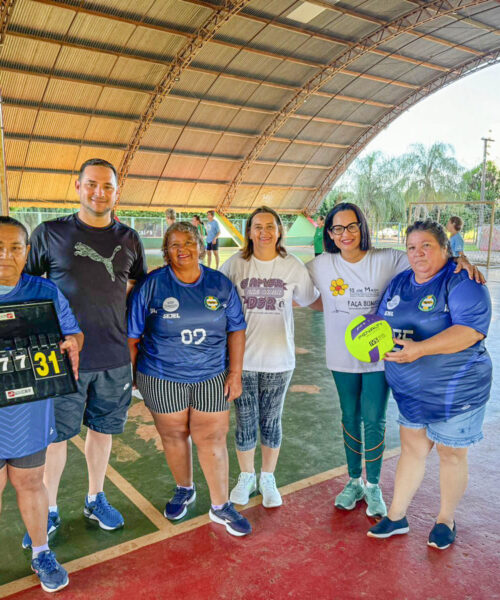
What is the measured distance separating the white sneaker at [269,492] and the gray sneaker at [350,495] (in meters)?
0.41

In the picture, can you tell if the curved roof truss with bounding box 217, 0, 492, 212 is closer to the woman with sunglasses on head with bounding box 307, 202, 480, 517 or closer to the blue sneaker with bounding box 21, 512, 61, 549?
the woman with sunglasses on head with bounding box 307, 202, 480, 517

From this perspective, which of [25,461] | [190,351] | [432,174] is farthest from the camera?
[432,174]

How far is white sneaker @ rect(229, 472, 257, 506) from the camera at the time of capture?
347 centimetres

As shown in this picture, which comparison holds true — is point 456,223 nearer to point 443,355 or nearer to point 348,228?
point 348,228

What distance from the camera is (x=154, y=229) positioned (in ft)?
105

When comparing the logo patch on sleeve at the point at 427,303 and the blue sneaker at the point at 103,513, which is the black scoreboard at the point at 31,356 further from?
the logo patch on sleeve at the point at 427,303

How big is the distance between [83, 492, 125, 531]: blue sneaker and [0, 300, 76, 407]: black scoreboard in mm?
1113

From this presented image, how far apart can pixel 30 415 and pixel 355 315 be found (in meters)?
2.04

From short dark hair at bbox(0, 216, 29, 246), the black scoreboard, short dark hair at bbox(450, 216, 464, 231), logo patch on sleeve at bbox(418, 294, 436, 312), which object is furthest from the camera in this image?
short dark hair at bbox(450, 216, 464, 231)

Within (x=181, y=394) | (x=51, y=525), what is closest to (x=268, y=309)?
(x=181, y=394)

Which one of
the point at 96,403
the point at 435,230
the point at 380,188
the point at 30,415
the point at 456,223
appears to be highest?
the point at 380,188

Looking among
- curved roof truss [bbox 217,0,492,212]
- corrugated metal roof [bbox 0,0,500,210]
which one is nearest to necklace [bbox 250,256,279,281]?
corrugated metal roof [bbox 0,0,500,210]

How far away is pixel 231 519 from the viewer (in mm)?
3123

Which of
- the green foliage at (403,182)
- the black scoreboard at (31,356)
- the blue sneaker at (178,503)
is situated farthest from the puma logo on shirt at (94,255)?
the green foliage at (403,182)
